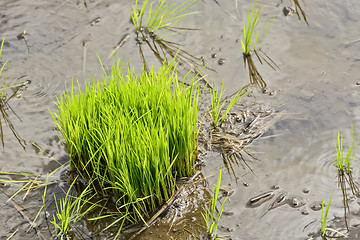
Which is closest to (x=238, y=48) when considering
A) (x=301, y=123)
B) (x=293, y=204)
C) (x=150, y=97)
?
(x=301, y=123)

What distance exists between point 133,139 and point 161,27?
1539mm

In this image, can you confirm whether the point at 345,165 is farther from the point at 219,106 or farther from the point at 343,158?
the point at 219,106

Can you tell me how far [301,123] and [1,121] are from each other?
1.80 metres

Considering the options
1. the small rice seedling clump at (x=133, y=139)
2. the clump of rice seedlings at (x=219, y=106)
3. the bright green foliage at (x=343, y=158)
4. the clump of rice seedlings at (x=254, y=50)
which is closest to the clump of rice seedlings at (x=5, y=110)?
the small rice seedling clump at (x=133, y=139)

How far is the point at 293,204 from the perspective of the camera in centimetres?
247

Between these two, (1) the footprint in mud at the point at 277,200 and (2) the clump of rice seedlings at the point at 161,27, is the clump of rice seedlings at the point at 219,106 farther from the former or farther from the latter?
(1) the footprint in mud at the point at 277,200

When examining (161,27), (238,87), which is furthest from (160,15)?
(238,87)

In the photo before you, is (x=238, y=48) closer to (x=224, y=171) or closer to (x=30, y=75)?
(x=224, y=171)

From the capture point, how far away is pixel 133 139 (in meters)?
2.34

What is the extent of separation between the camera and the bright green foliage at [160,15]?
140 inches

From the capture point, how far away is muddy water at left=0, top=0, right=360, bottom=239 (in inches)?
96.2

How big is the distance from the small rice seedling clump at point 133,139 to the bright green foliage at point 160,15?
0.98 meters

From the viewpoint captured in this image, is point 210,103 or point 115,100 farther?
point 210,103

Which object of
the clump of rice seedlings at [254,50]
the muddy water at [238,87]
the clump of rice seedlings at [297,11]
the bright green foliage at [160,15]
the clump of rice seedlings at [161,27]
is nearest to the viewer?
the muddy water at [238,87]
